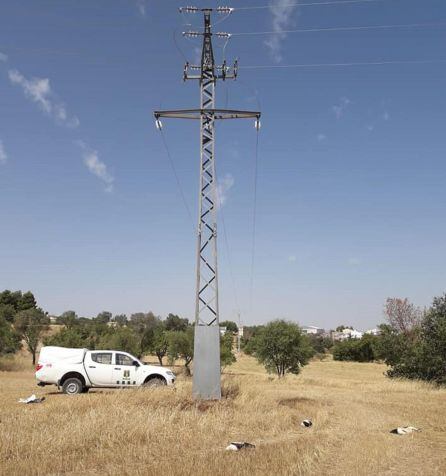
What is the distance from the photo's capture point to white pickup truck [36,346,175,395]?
18234mm

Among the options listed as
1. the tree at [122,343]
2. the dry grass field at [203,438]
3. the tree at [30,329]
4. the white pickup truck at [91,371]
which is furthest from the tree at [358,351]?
the dry grass field at [203,438]

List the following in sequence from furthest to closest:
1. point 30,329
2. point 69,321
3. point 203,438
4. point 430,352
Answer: point 69,321
point 30,329
point 430,352
point 203,438

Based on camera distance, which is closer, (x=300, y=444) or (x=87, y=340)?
(x=300, y=444)

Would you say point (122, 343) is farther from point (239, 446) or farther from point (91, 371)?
point (239, 446)

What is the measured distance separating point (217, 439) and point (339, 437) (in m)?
2.76

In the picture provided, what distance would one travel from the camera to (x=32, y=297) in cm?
11894

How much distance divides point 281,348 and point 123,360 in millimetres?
29703

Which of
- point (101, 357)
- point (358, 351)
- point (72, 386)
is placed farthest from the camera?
point (358, 351)

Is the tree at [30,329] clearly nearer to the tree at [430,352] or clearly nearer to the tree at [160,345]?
the tree at [160,345]

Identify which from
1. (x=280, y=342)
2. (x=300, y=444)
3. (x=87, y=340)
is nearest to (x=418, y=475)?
(x=300, y=444)

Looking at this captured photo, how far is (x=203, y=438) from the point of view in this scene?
32.0 feet

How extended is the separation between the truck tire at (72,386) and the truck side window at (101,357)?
3.33 feet

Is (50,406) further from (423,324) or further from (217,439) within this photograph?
(423,324)

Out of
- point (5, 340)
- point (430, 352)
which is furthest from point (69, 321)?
point (430, 352)
